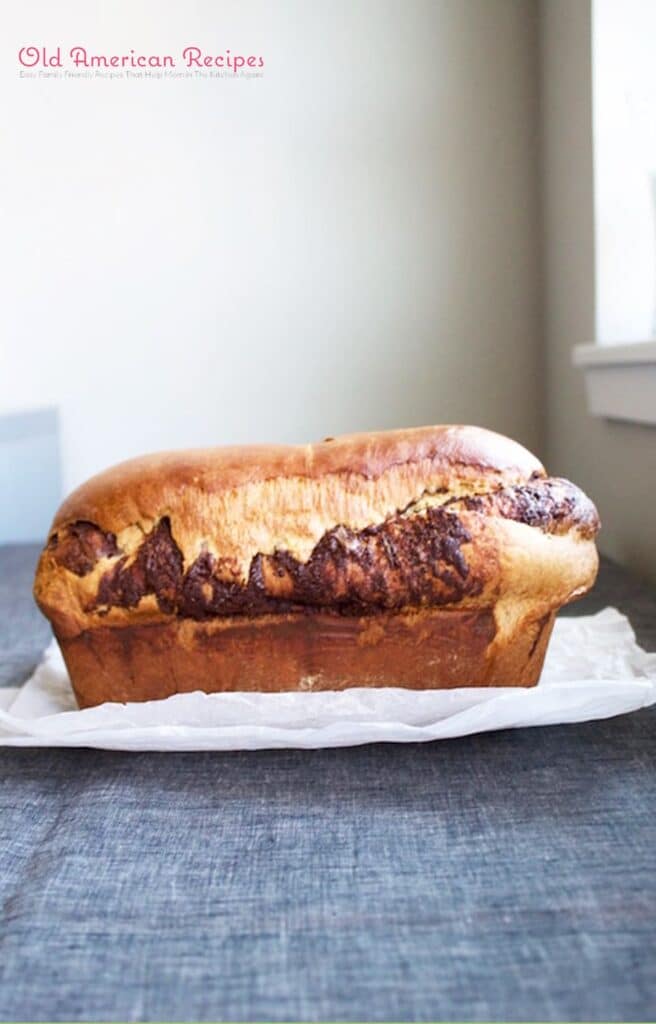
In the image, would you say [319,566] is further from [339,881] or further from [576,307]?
[576,307]

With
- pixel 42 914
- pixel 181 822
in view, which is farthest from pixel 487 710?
pixel 42 914

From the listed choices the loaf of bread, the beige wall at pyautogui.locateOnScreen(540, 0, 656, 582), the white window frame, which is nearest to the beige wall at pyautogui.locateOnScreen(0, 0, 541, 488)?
the beige wall at pyautogui.locateOnScreen(540, 0, 656, 582)

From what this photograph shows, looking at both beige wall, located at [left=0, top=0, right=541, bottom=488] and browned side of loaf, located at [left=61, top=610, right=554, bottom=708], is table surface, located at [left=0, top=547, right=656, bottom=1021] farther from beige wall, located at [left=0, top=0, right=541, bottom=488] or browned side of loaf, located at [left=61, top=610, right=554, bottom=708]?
beige wall, located at [left=0, top=0, right=541, bottom=488]

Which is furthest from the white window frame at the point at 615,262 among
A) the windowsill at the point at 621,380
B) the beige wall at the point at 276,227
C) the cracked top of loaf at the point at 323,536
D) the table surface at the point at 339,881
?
the table surface at the point at 339,881

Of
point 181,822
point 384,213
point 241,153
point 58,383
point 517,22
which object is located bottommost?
point 181,822

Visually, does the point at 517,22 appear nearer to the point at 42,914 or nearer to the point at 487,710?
the point at 487,710
